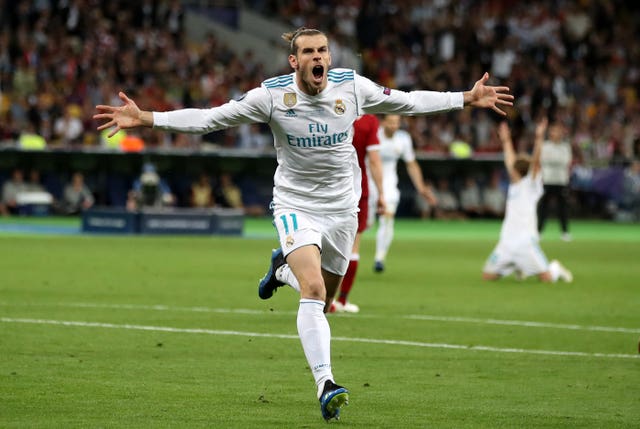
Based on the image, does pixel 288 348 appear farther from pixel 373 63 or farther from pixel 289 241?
pixel 373 63

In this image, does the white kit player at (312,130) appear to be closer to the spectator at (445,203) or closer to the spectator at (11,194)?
the spectator at (11,194)

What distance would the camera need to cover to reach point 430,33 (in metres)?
45.5

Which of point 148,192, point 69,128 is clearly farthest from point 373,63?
point 148,192

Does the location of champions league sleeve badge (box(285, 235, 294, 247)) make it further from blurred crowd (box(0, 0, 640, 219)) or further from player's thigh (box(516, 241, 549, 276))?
blurred crowd (box(0, 0, 640, 219))

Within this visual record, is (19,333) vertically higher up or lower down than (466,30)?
lower down

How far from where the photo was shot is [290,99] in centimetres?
934

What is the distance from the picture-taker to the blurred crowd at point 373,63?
35375 millimetres

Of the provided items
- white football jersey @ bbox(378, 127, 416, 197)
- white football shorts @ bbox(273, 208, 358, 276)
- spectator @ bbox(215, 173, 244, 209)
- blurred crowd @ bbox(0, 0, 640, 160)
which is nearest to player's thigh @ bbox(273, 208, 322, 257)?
white football shorts @ bbox(273, 208, 358, 276)

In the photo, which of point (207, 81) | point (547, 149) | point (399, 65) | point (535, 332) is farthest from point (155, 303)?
point (399, 65)

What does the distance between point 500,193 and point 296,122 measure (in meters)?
31.3

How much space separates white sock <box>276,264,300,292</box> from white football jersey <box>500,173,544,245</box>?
10.5 m

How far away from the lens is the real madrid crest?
30.6 ft

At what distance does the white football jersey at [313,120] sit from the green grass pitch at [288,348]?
1397mm

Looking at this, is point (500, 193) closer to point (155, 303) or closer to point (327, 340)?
point (155, 303)
